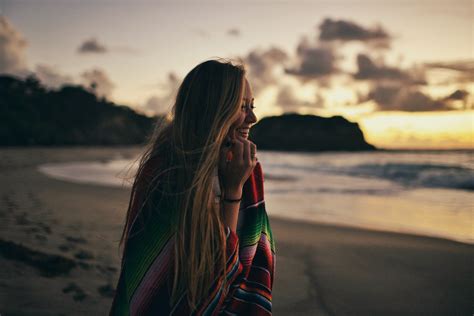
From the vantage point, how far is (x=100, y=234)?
4.96 m

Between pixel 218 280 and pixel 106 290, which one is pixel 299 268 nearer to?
pixel 106 290

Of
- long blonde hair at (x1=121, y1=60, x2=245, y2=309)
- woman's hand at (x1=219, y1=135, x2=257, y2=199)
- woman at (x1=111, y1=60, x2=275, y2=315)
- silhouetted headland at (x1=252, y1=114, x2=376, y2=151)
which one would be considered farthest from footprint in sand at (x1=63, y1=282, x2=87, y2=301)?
silhouetted headland at (x1=252, y1=114, x2=376, y2=151)

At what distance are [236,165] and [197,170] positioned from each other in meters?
0.16

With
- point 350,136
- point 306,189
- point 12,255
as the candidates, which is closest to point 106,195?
point 12,255

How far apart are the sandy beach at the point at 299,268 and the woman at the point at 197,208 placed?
1.56m

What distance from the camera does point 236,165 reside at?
1514 mm

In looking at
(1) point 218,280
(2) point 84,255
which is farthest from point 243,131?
(2) point 84,255

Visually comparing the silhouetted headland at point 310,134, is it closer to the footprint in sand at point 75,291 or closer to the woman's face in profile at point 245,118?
the footprint in sand at point 75,291

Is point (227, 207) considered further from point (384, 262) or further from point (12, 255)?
A: point (384, 262)

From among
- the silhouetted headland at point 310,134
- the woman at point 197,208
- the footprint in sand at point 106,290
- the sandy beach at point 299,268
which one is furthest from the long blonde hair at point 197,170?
the silhouetted headland at point 310,134

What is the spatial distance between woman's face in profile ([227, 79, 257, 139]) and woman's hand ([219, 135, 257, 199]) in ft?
0.35

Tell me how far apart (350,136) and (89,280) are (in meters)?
104

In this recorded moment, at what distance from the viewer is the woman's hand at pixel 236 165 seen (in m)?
1.51

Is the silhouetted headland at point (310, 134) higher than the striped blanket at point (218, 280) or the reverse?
higher
